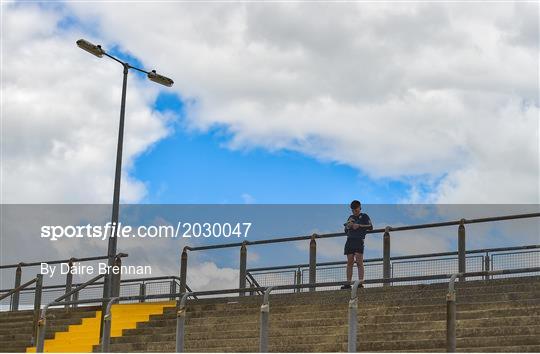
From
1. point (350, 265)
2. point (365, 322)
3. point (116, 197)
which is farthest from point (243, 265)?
point (365, 322)

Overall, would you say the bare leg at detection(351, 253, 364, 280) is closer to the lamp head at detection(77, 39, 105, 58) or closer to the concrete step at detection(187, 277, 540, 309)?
the concrete step at detection(187, 277, 540, 309)

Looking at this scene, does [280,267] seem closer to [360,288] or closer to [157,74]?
[360,288]

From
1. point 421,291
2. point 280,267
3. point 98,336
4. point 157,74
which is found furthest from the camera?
point 157,74

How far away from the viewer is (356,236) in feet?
66.9

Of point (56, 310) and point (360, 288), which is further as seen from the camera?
point (56, 310)

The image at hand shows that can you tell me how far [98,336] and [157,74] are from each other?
22.0 ft

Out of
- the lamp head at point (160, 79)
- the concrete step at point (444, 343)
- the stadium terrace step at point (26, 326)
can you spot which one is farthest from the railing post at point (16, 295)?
the concrete step at point (444, 343)

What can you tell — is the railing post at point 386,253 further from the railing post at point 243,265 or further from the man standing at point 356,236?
the railing post at point 243,265

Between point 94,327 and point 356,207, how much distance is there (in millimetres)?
6589

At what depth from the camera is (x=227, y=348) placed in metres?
18.0

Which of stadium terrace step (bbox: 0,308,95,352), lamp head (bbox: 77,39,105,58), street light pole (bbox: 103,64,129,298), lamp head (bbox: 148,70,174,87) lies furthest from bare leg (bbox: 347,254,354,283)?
lamp head (bbox: 77,39,105,58)

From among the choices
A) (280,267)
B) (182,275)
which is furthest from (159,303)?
(280,267)

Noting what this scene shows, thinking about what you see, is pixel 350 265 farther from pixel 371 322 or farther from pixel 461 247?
pixel 371 322

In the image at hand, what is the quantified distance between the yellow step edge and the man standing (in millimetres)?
4158
